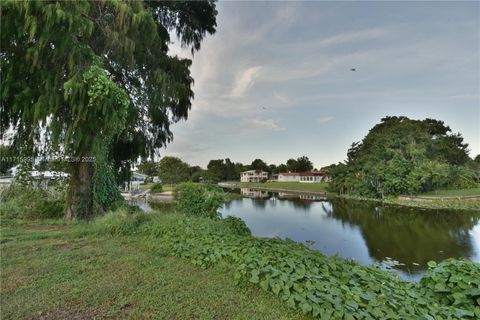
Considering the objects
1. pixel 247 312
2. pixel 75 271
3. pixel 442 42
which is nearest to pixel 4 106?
pixel 75 271

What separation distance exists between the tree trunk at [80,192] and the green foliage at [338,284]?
3.69 meters

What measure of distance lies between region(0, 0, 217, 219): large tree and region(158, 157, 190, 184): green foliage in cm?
3377

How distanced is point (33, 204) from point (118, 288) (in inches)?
226

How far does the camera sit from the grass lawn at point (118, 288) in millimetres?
2168

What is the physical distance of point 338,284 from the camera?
2527mm

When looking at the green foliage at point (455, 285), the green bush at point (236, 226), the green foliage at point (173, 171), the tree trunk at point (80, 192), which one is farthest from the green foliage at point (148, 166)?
the green foliage at point (455, 285)

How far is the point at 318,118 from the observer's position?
18.3m

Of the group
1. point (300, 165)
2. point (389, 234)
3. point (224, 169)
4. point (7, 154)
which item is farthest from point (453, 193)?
point (224, 169)

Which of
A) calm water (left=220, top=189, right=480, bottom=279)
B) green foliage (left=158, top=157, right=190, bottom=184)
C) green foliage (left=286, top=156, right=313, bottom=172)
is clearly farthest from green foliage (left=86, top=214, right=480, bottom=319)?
green foliage (left=286, top=156, right=313, bottom=172)

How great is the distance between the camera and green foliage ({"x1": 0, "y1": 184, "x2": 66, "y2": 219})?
6.54 metres

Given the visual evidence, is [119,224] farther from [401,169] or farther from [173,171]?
[173,171]

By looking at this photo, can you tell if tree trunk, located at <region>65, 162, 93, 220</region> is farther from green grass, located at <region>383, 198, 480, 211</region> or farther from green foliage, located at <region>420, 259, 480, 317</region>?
green grass, located at <region>383, 198, 480, 211</region>

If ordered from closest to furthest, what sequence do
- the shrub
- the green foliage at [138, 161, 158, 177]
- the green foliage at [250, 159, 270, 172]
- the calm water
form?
the shrub < the calm water < the green foliage at [138, 161, 158, 177] < the green foliage at [250, 159, 270, 172]

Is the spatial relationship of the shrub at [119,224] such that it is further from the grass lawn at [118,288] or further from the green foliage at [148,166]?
the green foliage at [148,166]
